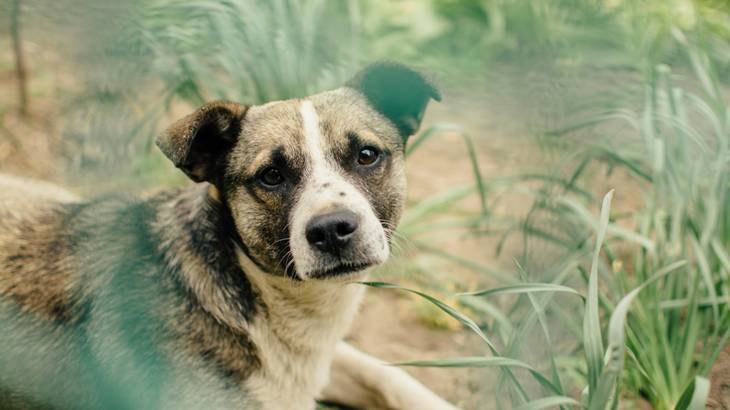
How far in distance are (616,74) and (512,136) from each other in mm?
850

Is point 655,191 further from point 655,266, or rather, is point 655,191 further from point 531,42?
point 531,42

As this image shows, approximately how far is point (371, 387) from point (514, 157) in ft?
6.89

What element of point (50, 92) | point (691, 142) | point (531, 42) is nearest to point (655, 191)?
point (691, 142)

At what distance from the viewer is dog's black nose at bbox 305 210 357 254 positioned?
111 inches

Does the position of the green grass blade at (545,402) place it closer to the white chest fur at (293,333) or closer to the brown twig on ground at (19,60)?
the white chest fur at (293,333)

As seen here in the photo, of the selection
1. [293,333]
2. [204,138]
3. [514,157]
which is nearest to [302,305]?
[293,333]

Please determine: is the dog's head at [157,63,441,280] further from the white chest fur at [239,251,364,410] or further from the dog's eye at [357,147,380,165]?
the white chest fur at [239,251,364,410]

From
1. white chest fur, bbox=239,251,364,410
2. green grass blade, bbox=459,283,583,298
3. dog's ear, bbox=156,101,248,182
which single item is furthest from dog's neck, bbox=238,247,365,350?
green grass blade, bbox=459,283,583,298

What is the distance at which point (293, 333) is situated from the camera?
3273 millimetres

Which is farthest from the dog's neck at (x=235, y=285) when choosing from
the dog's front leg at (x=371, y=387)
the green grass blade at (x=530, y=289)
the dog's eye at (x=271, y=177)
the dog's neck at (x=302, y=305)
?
the green grass blade at (x=530, y=289)

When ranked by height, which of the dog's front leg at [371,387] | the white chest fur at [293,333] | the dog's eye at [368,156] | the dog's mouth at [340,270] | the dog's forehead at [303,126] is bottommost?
the dog's front leg at [371,387]

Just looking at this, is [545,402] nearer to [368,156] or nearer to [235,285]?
[368,156]

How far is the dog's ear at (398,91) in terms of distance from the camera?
3324mm

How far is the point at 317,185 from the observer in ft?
9.71
